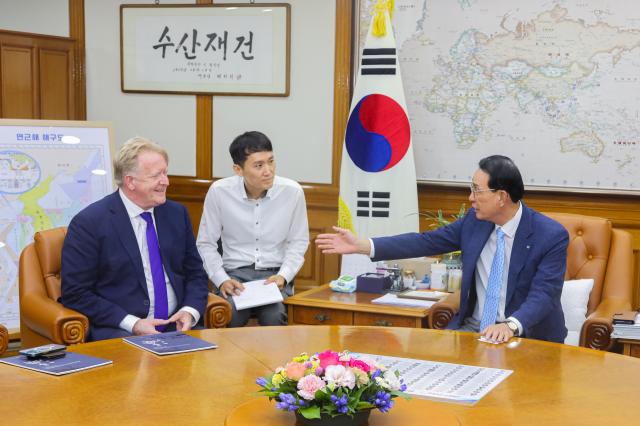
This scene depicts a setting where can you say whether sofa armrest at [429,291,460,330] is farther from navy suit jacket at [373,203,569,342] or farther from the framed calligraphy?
the framed calligraphy

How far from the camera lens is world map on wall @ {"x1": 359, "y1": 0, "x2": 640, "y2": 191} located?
4809 mm

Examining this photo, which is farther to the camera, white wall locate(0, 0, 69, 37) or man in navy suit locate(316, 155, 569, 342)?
white wall locate(0, 0, 69, 37)

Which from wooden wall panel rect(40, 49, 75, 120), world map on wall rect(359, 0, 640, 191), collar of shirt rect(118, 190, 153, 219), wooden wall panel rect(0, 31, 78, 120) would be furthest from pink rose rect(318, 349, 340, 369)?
wooden wall panel rect(40, 49, 75, 120)

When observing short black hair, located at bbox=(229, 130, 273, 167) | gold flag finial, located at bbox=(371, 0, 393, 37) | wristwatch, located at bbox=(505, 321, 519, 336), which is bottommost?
wristwatch, located at bbox=(505, 321, 519, 336)

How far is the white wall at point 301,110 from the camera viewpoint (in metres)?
5.47

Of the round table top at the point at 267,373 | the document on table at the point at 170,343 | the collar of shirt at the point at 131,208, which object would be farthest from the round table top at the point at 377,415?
the collar of shirt at the point at 131,208

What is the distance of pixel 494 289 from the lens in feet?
10.8

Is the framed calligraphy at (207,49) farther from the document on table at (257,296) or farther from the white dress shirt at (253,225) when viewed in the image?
the document on table at (257,296)

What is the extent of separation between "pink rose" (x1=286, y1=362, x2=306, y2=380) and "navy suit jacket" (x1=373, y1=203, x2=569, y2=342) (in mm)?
1494

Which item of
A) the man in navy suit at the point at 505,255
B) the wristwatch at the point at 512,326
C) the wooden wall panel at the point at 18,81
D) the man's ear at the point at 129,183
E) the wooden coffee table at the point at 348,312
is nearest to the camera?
the wristwatch at the point at 512,326

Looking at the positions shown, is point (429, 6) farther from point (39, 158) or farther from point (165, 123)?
Result: point (39, 158)

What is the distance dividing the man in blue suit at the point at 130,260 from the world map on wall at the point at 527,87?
228 centimetres

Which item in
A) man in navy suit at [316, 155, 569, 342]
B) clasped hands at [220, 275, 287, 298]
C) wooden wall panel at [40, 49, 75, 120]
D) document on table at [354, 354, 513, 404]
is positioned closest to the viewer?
document on table at [354, 354, 513, 404]

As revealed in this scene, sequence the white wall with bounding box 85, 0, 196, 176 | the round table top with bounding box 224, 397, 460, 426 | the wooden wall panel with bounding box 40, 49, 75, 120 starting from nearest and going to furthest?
the round table top with bounding box 224, 397, 460, 426 < the wooden wall panel with bounding box 40, 49, 75, 120 < the white wall with bounding box 85, 0, 196, 176
